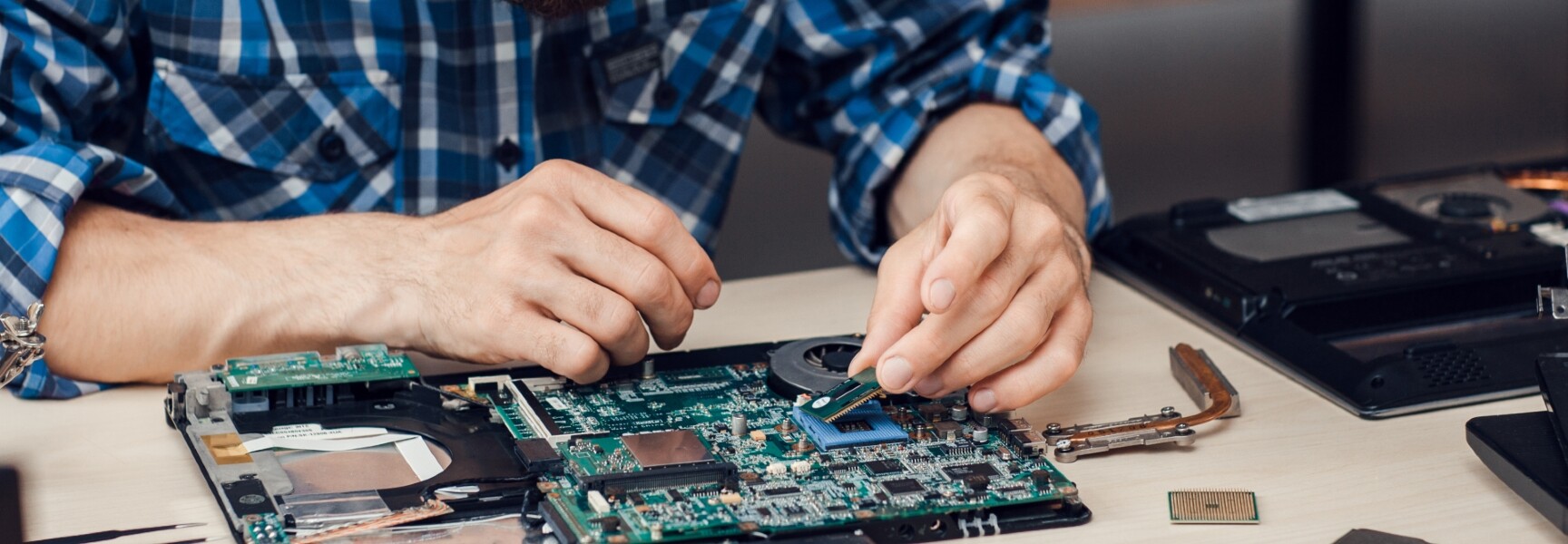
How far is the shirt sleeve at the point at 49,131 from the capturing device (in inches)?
45.9

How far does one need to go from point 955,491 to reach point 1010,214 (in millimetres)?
281

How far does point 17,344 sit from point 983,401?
2.17 feet

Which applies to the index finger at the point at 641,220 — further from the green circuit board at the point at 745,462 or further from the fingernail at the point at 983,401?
the fingernail at the point at 983,401

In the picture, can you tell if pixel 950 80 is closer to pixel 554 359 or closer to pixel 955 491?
pixel 554 359

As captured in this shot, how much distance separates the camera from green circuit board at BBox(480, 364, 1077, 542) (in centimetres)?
86

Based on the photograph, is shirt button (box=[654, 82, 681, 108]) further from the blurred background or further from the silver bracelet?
the blurred background

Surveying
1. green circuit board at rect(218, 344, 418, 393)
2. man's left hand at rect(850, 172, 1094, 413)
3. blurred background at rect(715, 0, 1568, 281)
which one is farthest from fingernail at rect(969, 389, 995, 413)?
blurred background at rect(715, 0, 1568, 281)

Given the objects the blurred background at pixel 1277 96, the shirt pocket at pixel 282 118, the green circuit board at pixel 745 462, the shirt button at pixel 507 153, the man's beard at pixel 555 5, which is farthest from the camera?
the blurred background at pixel 1277 96

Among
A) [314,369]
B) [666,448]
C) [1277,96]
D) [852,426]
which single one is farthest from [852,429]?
[1277,96]

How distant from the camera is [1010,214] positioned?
1.11m

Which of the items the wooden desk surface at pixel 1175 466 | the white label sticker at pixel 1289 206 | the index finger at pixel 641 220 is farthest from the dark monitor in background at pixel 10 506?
the white label sticker at pixel 1289 206

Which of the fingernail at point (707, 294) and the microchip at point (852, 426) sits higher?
the fingernail at point (707, 294)

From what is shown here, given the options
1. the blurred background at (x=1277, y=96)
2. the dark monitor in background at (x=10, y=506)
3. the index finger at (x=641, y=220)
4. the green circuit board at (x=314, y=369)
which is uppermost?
the index finger at (x=641, y=220)

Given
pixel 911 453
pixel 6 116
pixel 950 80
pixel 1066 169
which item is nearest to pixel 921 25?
pixel 950 80
